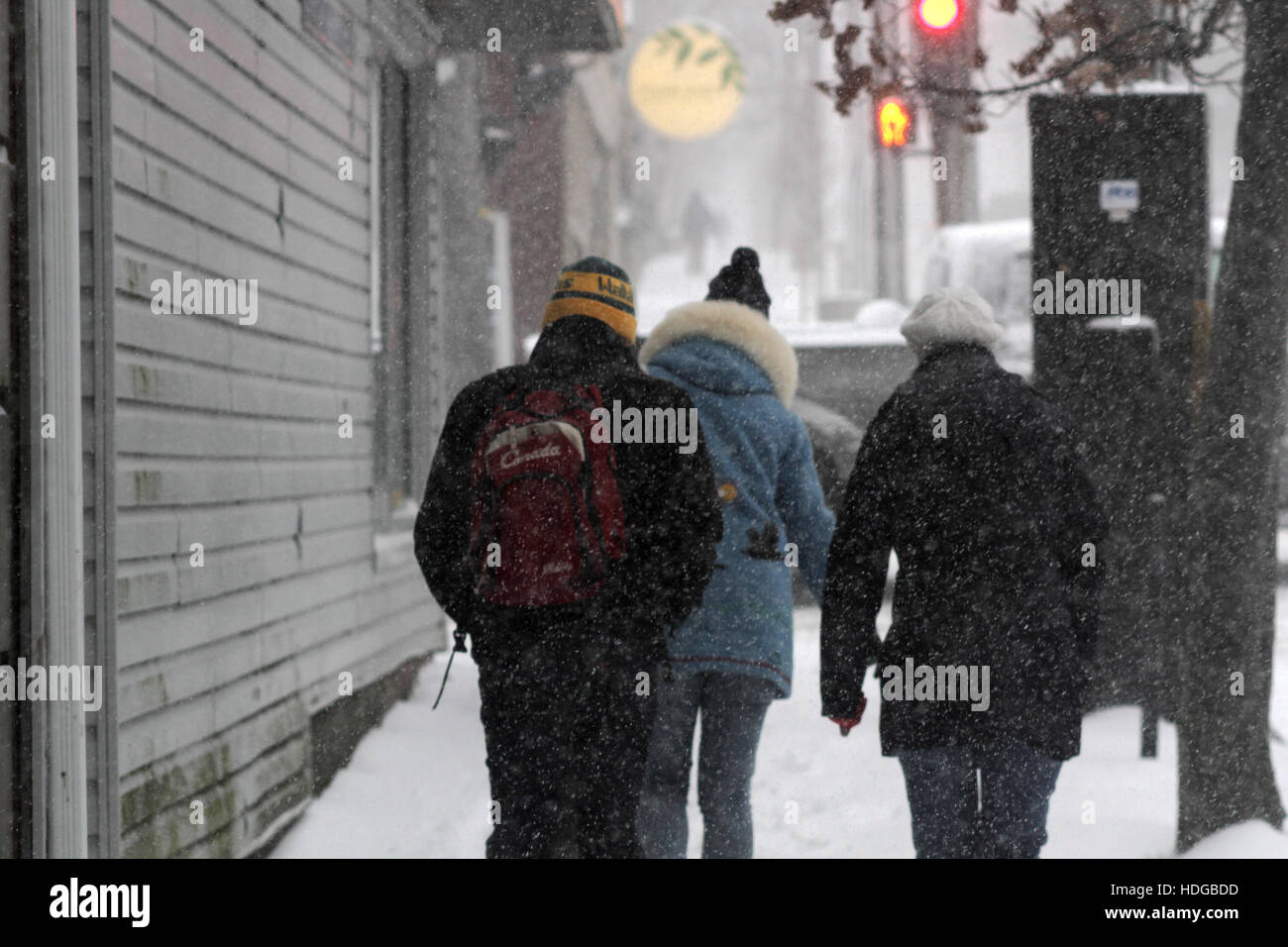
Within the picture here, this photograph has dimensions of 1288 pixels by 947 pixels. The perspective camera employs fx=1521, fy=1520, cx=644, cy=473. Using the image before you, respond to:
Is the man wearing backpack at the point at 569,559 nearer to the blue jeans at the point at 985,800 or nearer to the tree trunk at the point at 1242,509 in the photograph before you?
the blue jeans at the point at 985,800

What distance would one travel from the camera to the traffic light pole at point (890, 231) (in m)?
21.8

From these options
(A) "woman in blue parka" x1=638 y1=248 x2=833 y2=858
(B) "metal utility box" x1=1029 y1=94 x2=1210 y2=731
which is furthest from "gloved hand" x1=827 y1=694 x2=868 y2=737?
(B) "metal utility box" x1=1029 y1=94 x2=1210 y2=731

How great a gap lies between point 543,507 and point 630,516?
255 mm

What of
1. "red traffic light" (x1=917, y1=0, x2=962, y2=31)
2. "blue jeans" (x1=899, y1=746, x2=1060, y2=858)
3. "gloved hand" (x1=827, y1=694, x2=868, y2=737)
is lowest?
"blue jeans" (x1=899, y1=746, x2=1060, y2=858)

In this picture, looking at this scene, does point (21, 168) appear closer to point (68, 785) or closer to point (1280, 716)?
point (68, 785)

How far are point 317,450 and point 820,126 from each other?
41.0 metres

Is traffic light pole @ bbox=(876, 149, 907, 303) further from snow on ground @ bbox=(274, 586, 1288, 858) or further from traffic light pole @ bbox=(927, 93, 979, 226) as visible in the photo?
snow on ground @ bbox=(274, 586, 1288, 858)

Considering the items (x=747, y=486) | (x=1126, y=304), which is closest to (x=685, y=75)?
(x=1126, y=304)

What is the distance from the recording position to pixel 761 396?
426 cm

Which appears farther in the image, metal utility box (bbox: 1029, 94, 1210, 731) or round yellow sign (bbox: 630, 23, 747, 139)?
round yellow sign (bbox: 630, 23, 747, 139)

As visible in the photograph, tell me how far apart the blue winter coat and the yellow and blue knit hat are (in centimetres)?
51

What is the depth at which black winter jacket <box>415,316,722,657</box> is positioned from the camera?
3.52 metres

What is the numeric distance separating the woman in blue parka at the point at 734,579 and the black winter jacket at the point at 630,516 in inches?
20.4

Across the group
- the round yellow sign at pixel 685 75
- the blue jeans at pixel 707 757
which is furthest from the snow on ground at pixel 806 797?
the round yellow sign at pixel 685 75
